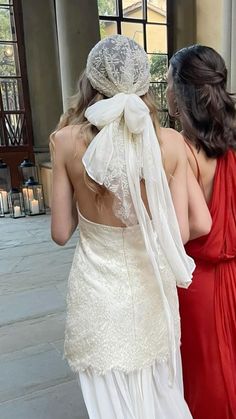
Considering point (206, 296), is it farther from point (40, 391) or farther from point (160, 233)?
point (40, 391)

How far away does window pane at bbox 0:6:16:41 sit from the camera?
561 centimetres

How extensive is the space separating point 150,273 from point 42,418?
0.96 metres

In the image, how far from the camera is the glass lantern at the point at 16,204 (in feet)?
15.9

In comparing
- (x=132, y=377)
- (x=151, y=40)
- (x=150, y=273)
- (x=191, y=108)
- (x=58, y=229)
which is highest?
(x=151, y=40)

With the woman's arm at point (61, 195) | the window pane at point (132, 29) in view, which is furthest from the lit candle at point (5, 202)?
the woman's arm at point (61, 195)

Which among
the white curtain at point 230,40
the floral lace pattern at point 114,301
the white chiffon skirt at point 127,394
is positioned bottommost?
Answer: the white chiffon skirt at point 127,394

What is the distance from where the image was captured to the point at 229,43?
167 inches

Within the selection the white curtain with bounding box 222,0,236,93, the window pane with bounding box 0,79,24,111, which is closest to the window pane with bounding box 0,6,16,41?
the window pane with bounding box 0,79,24,111

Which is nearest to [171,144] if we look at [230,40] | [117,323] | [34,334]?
[117,323]

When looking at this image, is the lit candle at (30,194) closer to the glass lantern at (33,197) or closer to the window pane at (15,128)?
the glass lantern at (33,197)

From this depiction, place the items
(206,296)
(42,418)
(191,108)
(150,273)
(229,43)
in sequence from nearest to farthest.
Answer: (150,273), (191,108), (206,296), (42,418), (229,43)

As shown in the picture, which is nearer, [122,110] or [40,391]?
[122,110]

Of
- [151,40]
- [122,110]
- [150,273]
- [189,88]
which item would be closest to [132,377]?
[150,273]

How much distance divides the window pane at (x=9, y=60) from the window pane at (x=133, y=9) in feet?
7.89
